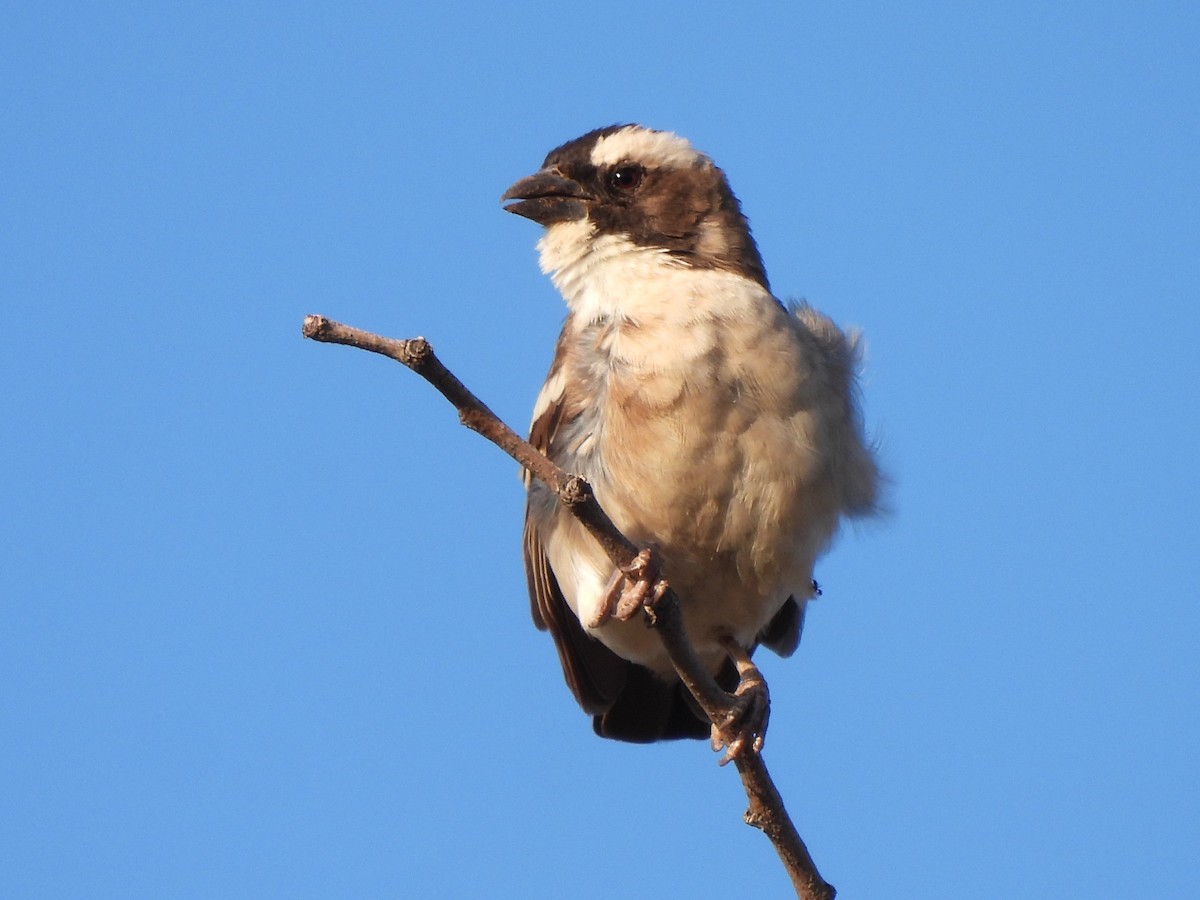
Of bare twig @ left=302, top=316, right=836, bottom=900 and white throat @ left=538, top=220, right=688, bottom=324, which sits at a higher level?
white throat @ left=538, top=220, right=688, bottom=324

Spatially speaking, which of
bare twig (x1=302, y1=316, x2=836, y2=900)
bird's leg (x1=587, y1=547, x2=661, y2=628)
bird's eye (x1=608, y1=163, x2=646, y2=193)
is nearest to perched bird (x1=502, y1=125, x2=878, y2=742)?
bird's eye (x1=608, y1=163, x2=646, y2=193)

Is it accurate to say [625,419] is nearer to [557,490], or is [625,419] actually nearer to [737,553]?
[737,553]

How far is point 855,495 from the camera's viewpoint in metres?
5.73

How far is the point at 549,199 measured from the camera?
6.00m

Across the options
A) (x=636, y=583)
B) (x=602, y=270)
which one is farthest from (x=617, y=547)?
(x=602, y=270)

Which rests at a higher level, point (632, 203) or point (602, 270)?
point (632, 203)

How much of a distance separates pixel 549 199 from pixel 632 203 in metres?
0.34

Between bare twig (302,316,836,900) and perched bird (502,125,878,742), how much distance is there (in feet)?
2.55

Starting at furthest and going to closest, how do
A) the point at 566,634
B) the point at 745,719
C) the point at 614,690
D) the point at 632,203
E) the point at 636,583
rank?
the point at 614,690 → the point at 566,634 → the point at 632,203 → the point at 745,719 → the point at 636,583

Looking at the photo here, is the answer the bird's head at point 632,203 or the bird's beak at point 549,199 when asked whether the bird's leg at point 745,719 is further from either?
the bird's beak at point 549,199

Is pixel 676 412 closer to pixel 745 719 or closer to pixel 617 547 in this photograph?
pixel 745 719

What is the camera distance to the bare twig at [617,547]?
11.6ft

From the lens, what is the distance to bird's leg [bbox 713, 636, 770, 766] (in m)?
4.77

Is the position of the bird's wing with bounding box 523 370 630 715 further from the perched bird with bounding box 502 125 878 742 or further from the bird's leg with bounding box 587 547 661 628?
the bird's leg with bounding box 587 547 661 628
